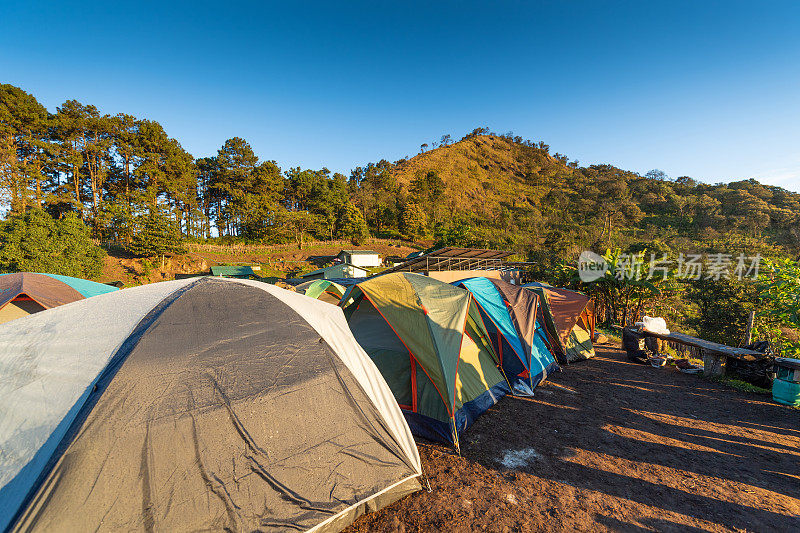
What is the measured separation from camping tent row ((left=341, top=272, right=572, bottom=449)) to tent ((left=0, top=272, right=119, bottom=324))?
19.5 ft

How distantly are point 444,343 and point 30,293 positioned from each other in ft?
27.1

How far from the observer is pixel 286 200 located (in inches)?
2071

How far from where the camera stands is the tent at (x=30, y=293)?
6094 mm

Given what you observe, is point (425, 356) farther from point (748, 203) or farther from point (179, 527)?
point (748, 203)

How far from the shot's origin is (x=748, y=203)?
4681cm

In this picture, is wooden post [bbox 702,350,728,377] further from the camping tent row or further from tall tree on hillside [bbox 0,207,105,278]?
tall tree on hillside [bbox 0,207,105,278]

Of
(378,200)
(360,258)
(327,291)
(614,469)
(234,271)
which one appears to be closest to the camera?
(614,469)

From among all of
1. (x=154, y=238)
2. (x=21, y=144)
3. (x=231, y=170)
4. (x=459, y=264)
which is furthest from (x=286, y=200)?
(x=459, y=264)

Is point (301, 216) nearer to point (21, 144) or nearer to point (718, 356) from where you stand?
point (21, 144)

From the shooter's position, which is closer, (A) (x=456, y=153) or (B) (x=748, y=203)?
(B) (x=748, y=203)

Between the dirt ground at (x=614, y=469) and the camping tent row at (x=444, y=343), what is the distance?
1.23 feet

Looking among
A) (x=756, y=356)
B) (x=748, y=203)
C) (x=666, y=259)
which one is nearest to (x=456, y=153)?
(x=748, y=203)

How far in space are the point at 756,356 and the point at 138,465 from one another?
34.0 feet

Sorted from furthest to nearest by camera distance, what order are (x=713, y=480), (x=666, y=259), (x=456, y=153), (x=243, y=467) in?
(x=456, y=153), (x=666, y=259), (x=713, y=480), (x=243, y=467)
